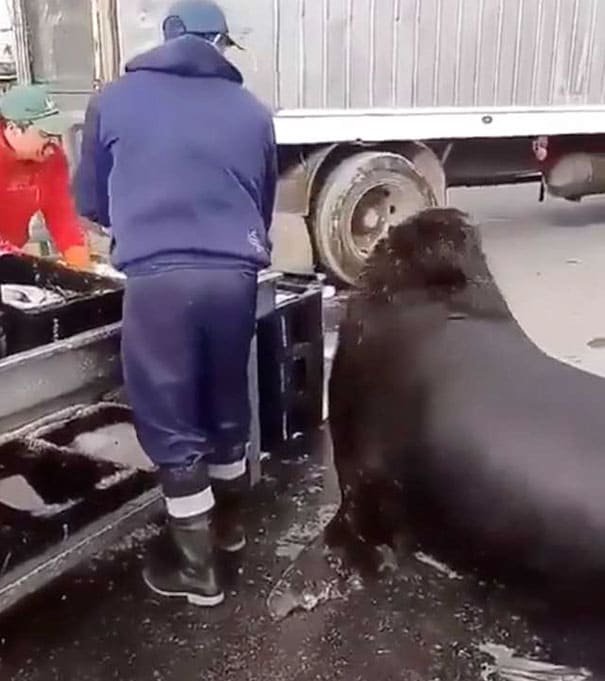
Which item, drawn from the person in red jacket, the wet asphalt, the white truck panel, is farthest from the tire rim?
the wet asphalt

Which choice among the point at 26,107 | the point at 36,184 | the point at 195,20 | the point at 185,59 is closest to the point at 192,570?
the point at 185,59

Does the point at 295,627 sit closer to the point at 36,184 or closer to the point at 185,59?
the point at 185,59

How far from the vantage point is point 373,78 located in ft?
21.8

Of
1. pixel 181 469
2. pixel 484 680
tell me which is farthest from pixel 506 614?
pixel 181 469

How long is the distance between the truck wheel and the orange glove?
101 inches

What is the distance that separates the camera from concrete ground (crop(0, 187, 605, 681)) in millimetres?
2496

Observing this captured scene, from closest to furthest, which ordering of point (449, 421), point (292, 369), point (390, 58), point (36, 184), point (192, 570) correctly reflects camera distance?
point (449, 421) < point (192, 570) < point (292, 369) < point (36, 184) < point (390, 58)

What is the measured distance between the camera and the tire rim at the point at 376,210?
6.60 meters

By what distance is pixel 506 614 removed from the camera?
2.73 metres

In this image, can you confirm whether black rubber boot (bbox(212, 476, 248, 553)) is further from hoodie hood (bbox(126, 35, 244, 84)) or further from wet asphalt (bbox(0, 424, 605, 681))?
hoodie hood (bbox(126, 35, 244, 84))

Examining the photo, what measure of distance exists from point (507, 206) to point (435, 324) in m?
8.30

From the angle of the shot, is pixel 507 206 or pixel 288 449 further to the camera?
pixel 507 206

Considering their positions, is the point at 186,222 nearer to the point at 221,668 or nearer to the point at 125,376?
the point at 125,376

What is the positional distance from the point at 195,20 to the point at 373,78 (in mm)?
4089
